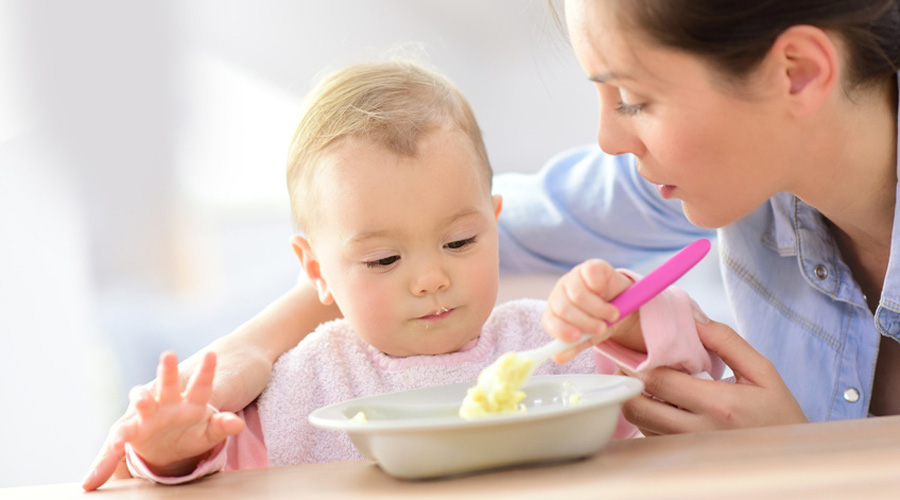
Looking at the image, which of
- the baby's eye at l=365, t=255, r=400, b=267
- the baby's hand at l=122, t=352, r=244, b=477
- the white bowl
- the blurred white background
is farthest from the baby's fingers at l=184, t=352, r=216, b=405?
the blurred white background

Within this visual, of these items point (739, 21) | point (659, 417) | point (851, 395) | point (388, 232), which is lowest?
point (851, 395)

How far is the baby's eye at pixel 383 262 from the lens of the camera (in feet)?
3.81

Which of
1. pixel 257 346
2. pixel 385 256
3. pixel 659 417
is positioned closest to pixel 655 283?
pixel 659 417

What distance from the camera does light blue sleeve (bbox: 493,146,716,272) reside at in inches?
67.0

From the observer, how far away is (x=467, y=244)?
1.18m

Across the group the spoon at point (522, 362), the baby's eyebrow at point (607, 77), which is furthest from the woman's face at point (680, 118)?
the spoon at point (522, 362)

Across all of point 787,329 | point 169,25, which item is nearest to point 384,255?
point 787,329

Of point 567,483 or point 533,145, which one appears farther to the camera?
point 533,145

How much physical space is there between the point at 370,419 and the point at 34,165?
1.68 m

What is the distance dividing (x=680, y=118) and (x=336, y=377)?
586 mm

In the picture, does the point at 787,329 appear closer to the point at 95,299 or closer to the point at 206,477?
the point at 206,477

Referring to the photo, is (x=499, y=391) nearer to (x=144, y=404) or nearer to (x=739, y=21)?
(x=144, y=404)

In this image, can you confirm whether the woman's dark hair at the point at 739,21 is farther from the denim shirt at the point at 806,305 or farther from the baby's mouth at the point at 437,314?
the baby's mouth at the point at 437,314

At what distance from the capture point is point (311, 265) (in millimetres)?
1289
